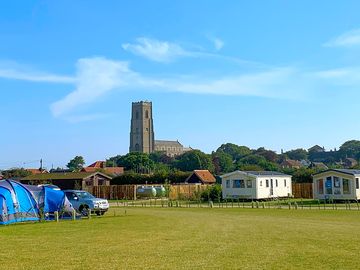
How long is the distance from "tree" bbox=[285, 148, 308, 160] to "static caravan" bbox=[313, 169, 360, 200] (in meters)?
145

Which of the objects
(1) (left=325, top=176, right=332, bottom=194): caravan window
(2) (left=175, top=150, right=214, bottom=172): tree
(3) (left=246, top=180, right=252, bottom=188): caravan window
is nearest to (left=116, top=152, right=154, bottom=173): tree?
(2) (left=175, top=150, right=214, bottom=172): tree

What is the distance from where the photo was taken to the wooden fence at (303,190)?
197ft

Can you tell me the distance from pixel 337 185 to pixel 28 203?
1251 inches

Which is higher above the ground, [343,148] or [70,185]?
[343,148]

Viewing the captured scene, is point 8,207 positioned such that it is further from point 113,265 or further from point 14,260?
point 113,265

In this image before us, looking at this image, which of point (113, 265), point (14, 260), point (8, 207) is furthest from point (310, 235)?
point (8, 207)

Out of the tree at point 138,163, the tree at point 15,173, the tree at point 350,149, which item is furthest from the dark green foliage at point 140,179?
the tree at point 350,149

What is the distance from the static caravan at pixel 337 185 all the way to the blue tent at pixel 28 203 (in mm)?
28835

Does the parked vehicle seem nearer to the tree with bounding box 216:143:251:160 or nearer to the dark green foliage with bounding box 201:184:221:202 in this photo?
the dark green foliage with bounding box 201:184:221:202

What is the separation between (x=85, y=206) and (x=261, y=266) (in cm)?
2335

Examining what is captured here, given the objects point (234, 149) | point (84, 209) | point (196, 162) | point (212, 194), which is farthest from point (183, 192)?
point (234, 149)

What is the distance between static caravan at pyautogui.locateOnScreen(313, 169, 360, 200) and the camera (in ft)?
160

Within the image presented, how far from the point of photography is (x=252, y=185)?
178 ft

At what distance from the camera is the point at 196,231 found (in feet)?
64.3
